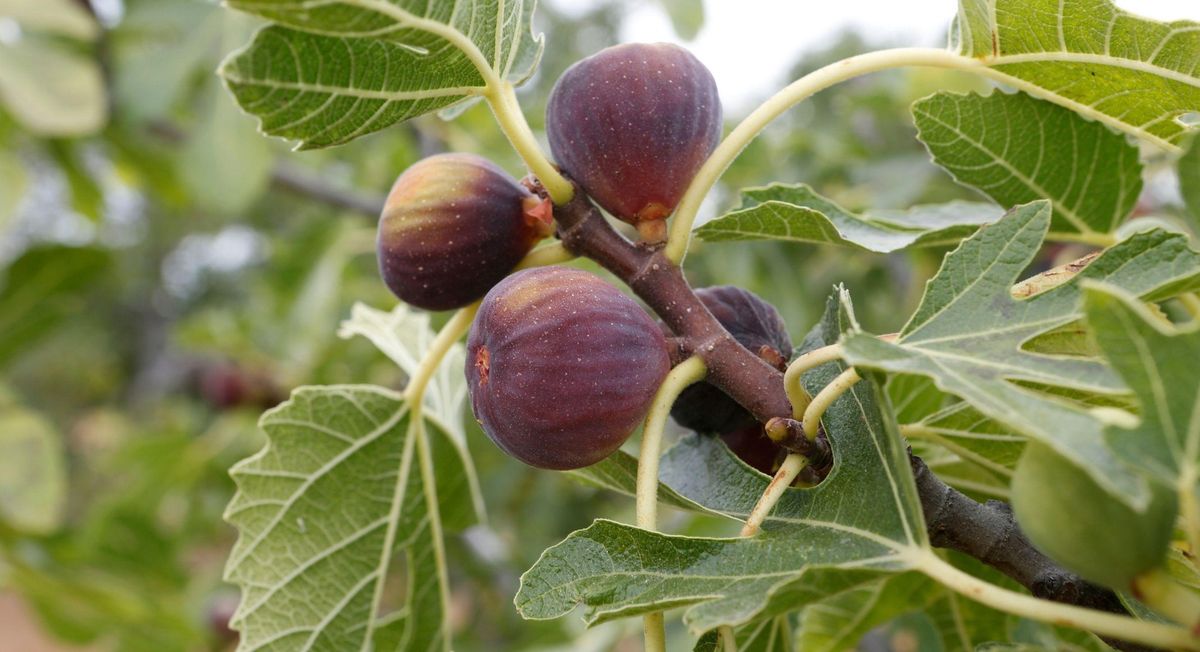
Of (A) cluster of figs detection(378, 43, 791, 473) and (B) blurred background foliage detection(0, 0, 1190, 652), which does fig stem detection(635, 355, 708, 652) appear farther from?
(B) blurred background foliage detection(0, 0, 1190, 652)

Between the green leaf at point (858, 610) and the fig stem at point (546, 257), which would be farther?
the green leaf at point (858, 610)

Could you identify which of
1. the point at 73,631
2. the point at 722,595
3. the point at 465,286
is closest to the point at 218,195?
the point at 73,631

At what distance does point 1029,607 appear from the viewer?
70 centimetres

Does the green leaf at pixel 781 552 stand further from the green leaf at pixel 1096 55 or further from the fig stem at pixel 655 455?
the green leaf at pixel 1096 55

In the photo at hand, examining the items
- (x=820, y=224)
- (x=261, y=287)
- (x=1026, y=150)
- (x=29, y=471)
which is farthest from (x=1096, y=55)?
(x=261, y=287)

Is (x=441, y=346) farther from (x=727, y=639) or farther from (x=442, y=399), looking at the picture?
(x=727, y=639)

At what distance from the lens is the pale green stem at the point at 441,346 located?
1.21 m

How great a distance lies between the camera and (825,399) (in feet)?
3.01

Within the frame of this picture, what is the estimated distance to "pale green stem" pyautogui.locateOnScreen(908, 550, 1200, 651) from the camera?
0.65m

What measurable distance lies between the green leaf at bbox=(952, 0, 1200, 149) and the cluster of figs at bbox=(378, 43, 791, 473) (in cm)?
32

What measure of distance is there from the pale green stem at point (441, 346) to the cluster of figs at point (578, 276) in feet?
0.17

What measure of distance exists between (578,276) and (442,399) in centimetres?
71

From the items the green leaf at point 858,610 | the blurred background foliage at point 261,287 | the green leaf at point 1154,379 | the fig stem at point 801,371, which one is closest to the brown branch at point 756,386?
the fig stem at point 801,371

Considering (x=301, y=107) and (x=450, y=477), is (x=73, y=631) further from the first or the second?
(x=301, y=107)
